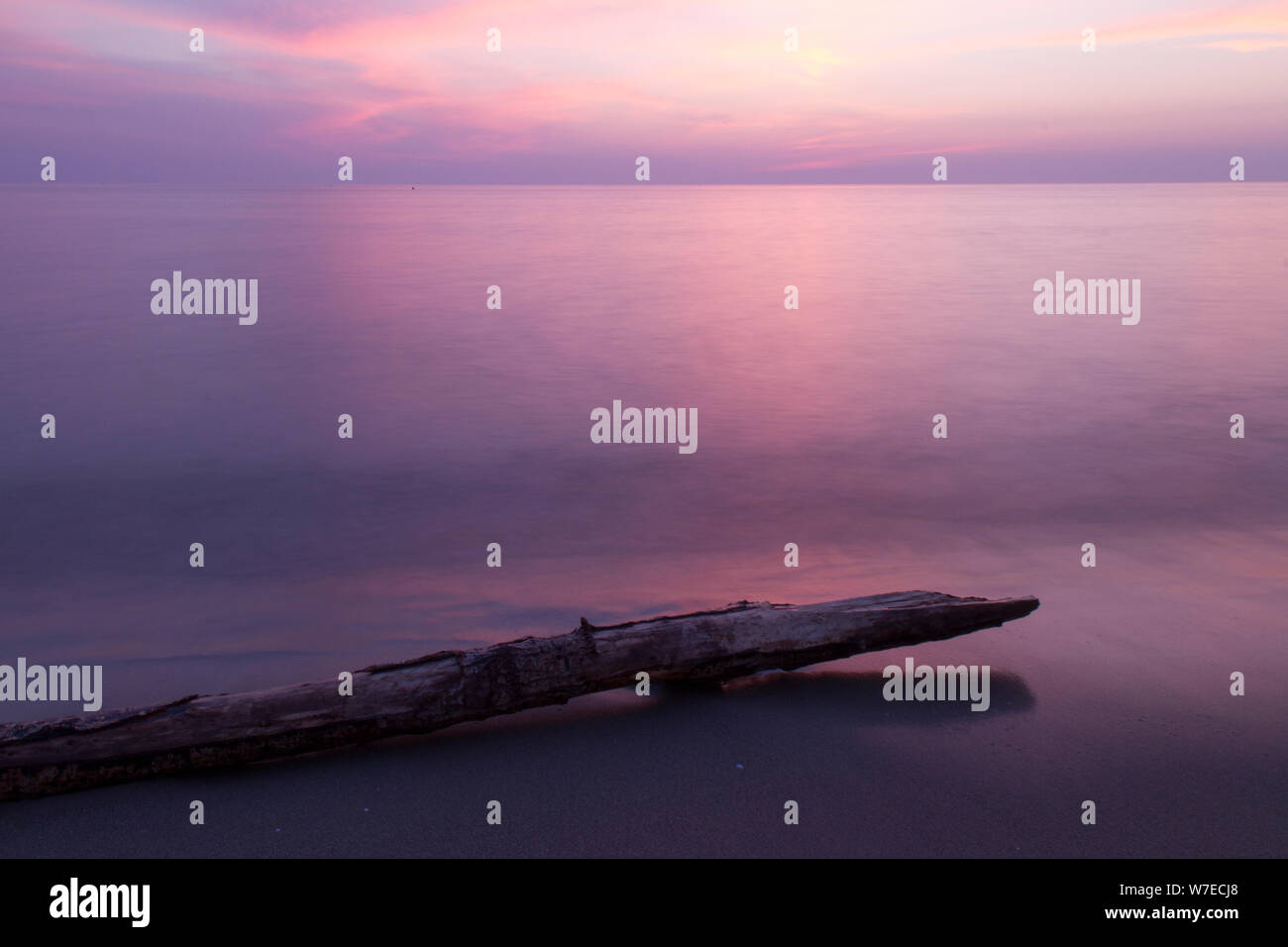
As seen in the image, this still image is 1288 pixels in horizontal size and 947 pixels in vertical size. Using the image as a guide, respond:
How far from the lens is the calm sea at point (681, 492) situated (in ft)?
19.9

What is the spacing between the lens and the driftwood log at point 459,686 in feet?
14.1

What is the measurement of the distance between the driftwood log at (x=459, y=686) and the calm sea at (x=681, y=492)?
1.75 feet

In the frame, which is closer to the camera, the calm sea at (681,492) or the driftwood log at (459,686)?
the driftwood log at (459,686)

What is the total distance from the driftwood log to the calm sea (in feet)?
1.75

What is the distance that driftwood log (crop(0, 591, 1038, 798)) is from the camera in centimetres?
429

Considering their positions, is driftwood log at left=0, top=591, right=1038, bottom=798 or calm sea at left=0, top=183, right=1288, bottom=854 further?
calm sea at left=0, top=183, right=1288, bottom=854

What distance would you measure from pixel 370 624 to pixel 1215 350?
2049cm

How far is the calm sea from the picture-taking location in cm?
605

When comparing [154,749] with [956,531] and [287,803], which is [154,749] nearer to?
[287,803]

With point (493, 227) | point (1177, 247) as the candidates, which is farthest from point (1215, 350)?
point (493, 227)

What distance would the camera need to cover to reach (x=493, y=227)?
64000 millimetres

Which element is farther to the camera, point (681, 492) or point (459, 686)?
point (681, 492)

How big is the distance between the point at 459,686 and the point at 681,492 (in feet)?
22.5

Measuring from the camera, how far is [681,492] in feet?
37.2
